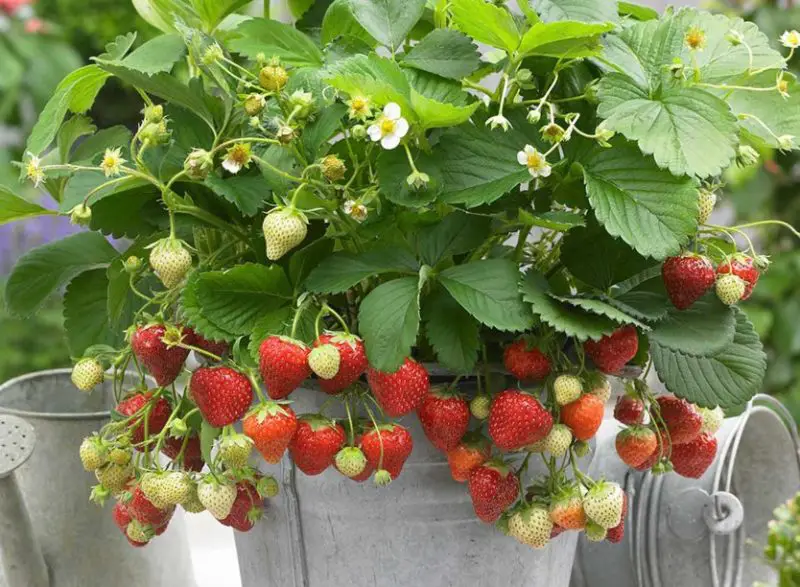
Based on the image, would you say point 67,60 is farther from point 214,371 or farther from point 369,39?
point 214,371

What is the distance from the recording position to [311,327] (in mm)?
640

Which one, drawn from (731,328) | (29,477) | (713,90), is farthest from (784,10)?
(29,477)

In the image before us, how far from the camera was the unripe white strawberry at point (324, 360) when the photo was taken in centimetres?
57

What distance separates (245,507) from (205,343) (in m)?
0.11

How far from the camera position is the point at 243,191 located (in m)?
0.65

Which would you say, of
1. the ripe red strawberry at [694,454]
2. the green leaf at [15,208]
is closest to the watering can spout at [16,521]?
the green leaf at [15,208]

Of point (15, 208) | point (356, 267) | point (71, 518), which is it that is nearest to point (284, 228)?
point (356, 267)

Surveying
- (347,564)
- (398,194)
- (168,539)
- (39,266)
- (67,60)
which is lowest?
(67,60)

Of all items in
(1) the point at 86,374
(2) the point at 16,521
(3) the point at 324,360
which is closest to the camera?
(3) the point at 324,360

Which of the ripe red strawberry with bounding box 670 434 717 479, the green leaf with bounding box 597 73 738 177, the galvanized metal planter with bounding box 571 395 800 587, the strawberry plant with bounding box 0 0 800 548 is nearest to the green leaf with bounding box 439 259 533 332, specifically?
the strawberry plant with bounding box 0 0 800 548

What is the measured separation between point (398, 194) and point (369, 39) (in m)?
0.18

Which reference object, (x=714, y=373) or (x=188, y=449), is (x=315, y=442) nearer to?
(x=188, y=449)

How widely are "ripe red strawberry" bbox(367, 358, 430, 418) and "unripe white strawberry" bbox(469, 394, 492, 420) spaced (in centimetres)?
4

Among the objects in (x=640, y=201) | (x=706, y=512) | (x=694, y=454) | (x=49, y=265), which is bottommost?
(x=706, y=512)
